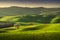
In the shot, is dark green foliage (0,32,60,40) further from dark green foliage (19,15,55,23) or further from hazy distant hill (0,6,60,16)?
hazy distant hill (0,6,60,16)

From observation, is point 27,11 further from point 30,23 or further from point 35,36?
point 35,36

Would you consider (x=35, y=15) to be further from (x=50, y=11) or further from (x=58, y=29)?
(x=58, y=29)

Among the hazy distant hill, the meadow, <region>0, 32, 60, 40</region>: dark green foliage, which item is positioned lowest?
<region>0, 32, 60, 40</region>: dark green foliage

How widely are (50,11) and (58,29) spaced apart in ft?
1.22

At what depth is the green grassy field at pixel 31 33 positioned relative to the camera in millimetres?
2438

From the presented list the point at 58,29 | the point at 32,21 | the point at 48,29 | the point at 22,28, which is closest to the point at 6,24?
the point at 22,28

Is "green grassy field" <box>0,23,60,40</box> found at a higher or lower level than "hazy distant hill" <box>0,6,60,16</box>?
lower

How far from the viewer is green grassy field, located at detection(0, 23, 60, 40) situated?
244 centimetres

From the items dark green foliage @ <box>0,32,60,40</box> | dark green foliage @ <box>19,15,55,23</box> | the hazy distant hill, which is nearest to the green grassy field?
dark green foliage @ <box>0,32,60,40</box>

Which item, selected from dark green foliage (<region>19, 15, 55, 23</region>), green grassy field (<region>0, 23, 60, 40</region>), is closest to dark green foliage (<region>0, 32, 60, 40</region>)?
green grassy field (<region>0, 23, 60, 40</region>)

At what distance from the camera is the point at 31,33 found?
2459 millimetres

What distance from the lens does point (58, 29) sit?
2.49 meters

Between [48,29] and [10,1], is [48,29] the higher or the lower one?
the lower one

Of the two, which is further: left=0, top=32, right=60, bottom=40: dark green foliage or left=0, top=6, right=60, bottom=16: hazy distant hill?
left=0, top=6, right=60, bottom=16: hazy distant hill
